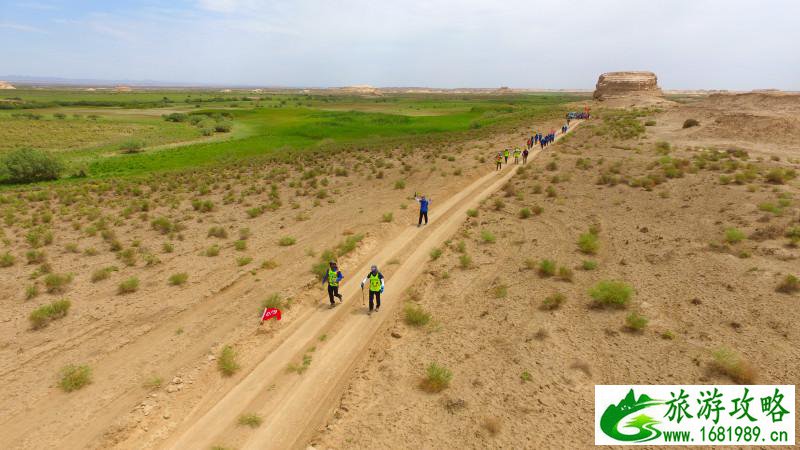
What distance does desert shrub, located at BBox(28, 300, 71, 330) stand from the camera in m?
14.3

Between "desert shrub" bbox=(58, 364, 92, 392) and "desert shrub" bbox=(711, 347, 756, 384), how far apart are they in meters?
16.6

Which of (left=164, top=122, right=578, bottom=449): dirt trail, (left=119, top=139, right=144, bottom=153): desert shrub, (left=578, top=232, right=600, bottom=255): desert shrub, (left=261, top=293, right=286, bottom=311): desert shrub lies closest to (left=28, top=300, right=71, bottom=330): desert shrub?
(left=261, top=293, right=286, bottom=311): desert shrub

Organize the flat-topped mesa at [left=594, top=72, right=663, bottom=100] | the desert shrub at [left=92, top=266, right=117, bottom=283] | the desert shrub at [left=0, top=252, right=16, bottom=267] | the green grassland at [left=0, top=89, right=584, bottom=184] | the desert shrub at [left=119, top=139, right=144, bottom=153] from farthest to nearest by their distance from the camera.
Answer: the flat-topped mesa at [left=594, top=72, right=663, bottom=100] → the desert shrub at [left=119, top=139, right=144, bottom=153] → the green grassland at [left=0, top=89, right=584, bottom=184] → the desert shrub at [left=0, top=252, right=16, bottom=267] → the desert shrub at [left=92, top=266, right=117, bottom=283]

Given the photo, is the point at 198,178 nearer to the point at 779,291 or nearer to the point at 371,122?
the point at 779,291

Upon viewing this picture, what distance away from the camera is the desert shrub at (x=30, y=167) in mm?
42719

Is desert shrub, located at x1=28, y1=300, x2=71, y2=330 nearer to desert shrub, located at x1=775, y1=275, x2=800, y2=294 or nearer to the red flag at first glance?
the red flag

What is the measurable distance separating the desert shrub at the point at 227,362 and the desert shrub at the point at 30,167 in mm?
48145

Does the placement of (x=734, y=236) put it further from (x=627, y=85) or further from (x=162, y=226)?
(x=627, y=85)

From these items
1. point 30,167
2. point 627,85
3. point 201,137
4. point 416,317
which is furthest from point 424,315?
point 627,85

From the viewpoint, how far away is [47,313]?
14555 mm

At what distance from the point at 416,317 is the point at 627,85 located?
117 metres

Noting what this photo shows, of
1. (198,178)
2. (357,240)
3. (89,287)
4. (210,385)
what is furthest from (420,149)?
(210,385)

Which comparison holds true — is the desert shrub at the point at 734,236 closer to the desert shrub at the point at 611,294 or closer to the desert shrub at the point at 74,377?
the desert shrub at the point at 611,294

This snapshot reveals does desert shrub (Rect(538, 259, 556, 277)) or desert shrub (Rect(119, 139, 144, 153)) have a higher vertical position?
desert shrub (Rect(119, 139, 144, 153))
